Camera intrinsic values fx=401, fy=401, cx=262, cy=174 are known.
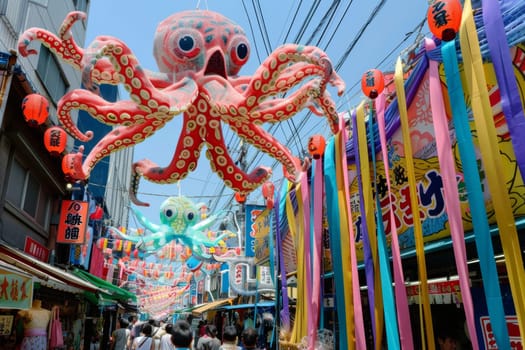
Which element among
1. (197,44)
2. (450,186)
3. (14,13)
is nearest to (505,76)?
(450,186)

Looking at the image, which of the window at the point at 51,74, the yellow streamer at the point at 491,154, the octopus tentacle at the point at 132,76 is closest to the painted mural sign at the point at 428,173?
the yellow streamer at the point at 491,154

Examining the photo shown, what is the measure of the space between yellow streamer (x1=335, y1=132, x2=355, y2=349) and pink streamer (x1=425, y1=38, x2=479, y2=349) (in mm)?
2087

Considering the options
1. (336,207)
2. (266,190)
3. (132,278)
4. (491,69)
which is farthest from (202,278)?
(491,69)

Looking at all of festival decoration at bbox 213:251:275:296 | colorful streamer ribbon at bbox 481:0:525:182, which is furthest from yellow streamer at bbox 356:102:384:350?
festival decoration at bbox 213:251:275:296

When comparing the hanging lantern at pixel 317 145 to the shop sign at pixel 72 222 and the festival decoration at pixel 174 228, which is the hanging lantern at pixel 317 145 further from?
the festival decoration at pixel 174 228

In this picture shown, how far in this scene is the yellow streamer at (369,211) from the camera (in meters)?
5.37

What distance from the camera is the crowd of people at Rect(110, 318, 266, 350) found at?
4.91m

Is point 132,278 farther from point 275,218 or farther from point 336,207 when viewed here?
point 336,207

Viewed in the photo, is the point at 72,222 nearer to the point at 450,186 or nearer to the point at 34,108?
the point at 34,108

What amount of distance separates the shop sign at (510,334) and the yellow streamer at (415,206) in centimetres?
85

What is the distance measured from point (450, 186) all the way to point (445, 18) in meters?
1.83

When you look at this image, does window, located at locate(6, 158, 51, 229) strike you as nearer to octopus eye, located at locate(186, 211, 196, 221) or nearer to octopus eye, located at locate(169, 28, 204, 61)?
octopus eye, located at locate(169, 28, 204, 61)

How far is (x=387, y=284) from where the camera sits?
5148mm

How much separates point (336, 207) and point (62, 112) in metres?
4.55
